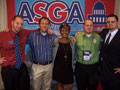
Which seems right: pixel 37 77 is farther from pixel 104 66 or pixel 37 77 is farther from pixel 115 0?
pixel 115 0

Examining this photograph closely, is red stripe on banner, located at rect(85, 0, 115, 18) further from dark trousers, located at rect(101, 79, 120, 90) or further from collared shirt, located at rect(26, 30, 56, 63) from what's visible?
dark trousers, located at rect(101, 79, 120, 90)

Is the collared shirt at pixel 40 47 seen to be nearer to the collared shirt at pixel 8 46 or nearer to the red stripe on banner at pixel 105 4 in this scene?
the collared shirt at pixel 8 46

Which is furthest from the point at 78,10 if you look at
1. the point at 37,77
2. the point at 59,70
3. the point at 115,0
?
the point at 37,77

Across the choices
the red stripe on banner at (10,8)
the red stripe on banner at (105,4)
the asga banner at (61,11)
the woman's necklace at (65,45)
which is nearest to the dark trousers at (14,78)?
the woman's necklace at (65,45)

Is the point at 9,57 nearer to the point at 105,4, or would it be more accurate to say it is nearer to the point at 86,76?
the point at 86,76

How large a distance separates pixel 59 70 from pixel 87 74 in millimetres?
507

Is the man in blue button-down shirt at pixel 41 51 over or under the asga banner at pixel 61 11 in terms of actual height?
under

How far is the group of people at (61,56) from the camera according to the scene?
87.2 inches

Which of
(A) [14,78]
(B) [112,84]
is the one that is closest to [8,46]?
(A) [14,78]

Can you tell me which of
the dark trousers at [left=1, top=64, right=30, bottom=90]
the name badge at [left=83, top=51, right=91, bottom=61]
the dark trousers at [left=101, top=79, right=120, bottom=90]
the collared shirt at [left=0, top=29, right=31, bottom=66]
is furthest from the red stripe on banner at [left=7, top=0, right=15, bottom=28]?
the dark trousers at [left=101, top=79, right=120, bottom=90]

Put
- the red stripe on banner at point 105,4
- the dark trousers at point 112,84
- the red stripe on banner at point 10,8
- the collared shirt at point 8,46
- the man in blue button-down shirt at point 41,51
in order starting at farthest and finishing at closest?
the red stripe on banner at point 105,4 < the red stripe on banner at point 10,8 < the man in blue button-down shirt at point 41,51 < the dark trousers at point 112,84 < the collared shirt at point 8,46

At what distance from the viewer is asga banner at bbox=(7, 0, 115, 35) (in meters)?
3.14

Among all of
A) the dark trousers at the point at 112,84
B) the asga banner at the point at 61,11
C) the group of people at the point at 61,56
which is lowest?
the dark trousers at the point at 112,84

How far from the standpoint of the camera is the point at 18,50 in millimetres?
2264
